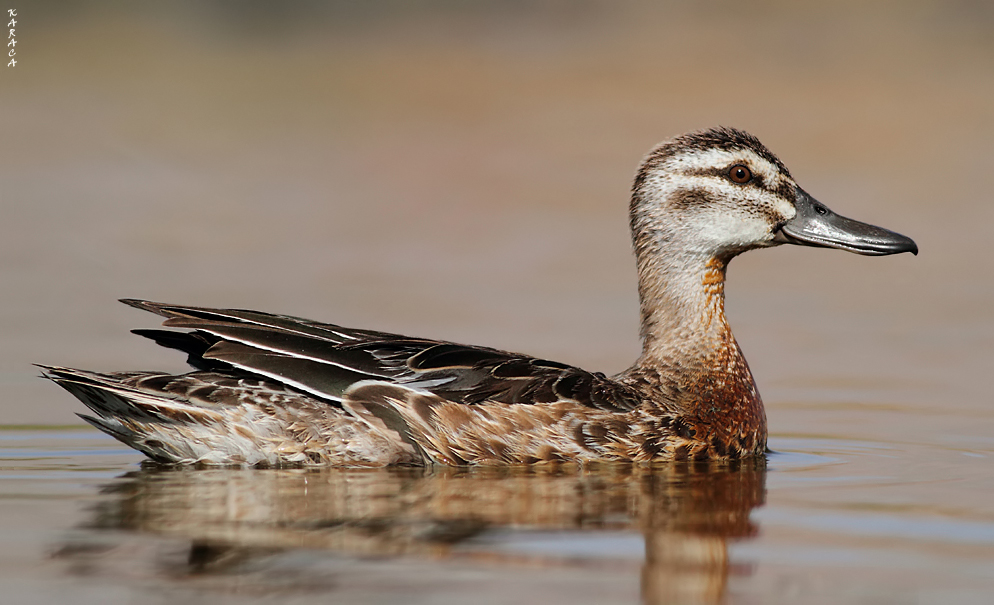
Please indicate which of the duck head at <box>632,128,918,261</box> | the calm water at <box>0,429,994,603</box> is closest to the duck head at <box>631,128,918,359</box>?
the duck head at <box>632,128,918,261</box>

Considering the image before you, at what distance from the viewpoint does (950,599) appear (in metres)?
5.41

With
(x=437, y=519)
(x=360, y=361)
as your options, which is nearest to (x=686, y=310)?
(x=360, y=361)

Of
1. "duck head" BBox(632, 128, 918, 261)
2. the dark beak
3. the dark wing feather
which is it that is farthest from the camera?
the dark beak

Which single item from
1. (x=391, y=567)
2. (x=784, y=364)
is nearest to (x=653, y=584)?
(x=391, y=567)

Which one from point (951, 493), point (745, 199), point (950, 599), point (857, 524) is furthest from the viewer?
point (745, 199)

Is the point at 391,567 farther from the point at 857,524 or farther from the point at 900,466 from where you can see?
the point at 900,466

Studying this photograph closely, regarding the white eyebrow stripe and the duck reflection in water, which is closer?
the duck reflection in water

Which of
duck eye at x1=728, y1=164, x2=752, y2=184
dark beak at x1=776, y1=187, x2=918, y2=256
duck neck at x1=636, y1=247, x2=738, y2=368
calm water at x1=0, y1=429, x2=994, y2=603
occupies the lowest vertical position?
calm water at x1=0, y1=429, x2=994, y2=603

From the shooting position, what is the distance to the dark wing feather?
7.96m

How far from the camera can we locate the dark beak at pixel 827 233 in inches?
363

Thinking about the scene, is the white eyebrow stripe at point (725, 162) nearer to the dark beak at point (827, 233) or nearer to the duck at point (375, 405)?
the dark beak at point (827, 233)

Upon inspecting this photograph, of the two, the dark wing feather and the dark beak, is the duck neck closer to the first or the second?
the dark beak

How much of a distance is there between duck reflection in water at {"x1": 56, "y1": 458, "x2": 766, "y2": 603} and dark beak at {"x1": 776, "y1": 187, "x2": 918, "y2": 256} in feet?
5.19

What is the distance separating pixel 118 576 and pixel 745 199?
192 inches
